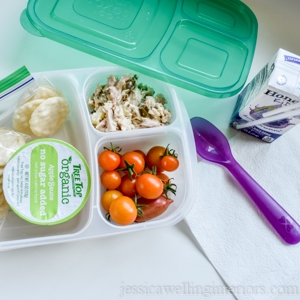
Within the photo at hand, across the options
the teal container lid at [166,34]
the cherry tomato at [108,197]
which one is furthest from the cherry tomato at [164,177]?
the teal container lid at [166,34]

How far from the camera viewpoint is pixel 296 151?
0.93 meters

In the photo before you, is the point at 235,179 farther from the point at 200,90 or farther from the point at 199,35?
the point at 199,35

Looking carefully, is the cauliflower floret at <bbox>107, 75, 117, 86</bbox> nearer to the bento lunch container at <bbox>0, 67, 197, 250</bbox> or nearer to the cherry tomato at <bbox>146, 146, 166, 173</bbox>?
the bento lunch container at <bbox>0, 67, 197, 250</bbox>

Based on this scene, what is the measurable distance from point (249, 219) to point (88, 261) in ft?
1.25

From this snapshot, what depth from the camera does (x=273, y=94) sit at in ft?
2.29

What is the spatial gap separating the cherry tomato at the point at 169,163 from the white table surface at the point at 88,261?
5.3 inches

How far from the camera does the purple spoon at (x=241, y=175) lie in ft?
2.82

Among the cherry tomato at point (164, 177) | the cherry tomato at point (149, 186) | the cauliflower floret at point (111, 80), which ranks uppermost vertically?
the cauliflower floret at point (111, 80)

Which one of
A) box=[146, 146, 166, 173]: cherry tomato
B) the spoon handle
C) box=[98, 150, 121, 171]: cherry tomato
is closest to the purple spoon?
the spoon handle

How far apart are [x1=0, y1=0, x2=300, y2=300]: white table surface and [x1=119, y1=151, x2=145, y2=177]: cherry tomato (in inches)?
5.7

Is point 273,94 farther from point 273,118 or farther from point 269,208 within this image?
point 269,208

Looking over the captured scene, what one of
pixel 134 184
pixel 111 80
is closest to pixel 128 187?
pixel 134 184

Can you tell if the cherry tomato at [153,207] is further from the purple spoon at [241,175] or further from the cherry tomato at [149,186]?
the purple spoon at [241,175]

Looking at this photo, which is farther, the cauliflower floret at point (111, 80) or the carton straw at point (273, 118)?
the cauliflower floret at point (111, 80)
